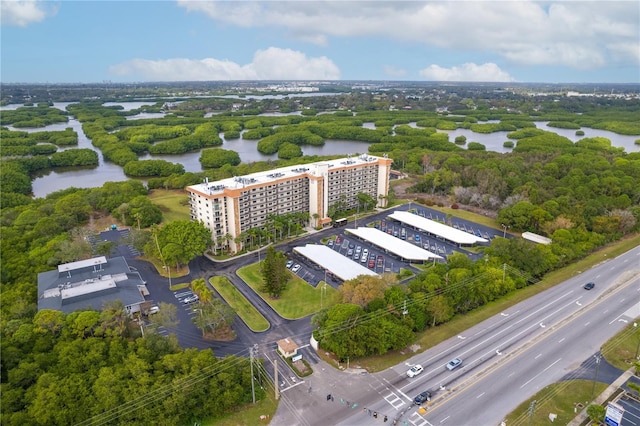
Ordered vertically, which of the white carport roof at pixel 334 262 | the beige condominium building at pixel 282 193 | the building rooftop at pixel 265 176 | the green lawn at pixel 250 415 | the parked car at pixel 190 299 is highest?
the building rooftop at pixel 265 176

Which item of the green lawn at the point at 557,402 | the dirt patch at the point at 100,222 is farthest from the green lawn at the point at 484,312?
the dirt patch at the point at 100,222

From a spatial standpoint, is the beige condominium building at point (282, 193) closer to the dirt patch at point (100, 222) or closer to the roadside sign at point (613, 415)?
the dirt patch at point (100, 222)

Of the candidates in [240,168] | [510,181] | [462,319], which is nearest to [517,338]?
[462,319]

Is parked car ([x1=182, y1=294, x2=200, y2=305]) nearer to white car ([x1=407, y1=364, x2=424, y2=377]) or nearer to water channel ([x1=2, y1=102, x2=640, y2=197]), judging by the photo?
white car ([x1=407, y1=364, x2=424, y2=377])

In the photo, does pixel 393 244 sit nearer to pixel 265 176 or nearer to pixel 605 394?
pixel 265 176

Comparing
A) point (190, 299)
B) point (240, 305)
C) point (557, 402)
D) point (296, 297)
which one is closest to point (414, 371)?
point (557, 402)

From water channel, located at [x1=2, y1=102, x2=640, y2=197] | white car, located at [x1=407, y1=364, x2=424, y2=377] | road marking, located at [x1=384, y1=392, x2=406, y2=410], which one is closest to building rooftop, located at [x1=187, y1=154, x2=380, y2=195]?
white car, located at [x1=407, y1=364, x2=424, y2=377]
